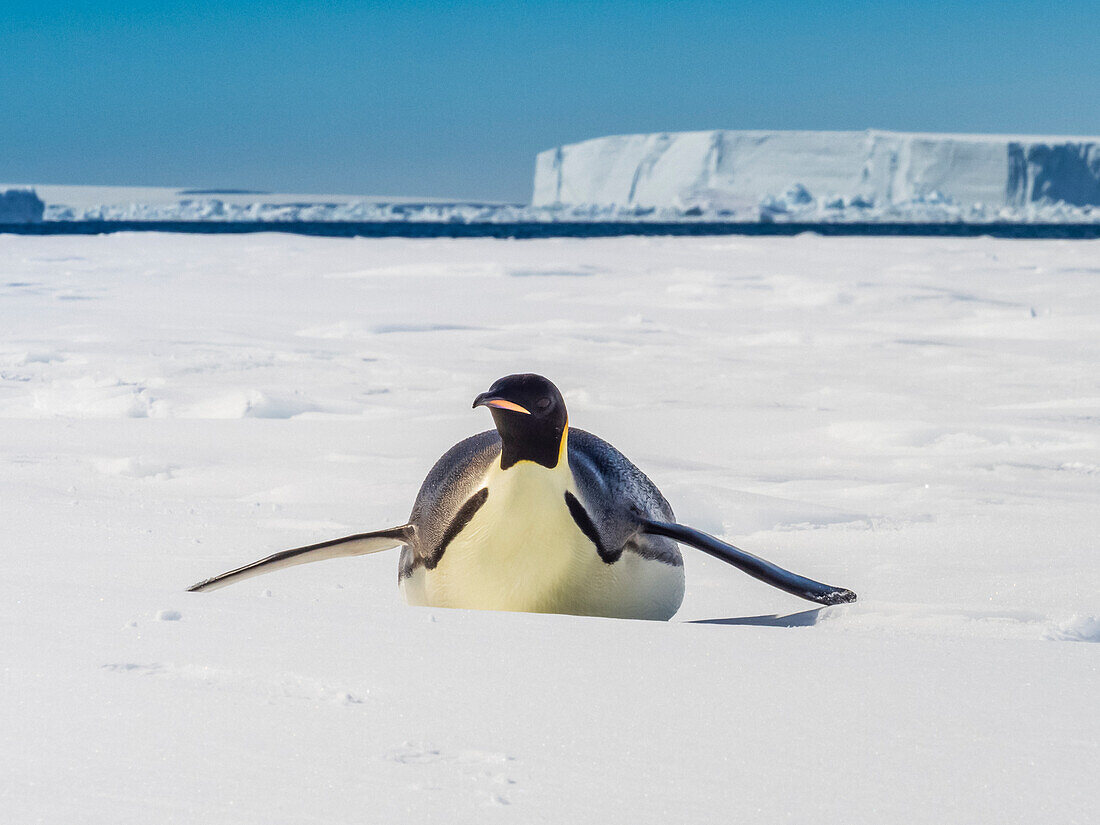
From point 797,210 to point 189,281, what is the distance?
148 ft

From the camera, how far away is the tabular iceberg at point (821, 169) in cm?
5159

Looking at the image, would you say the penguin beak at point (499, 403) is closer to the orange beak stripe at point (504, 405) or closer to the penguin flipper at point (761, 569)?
the orange beak stripe at point (504, 405)

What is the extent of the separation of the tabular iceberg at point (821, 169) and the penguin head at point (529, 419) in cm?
4937

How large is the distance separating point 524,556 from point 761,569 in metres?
0.41

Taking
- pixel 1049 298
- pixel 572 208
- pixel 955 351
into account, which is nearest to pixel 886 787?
pixel 955 351

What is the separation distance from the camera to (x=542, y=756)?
1.17m

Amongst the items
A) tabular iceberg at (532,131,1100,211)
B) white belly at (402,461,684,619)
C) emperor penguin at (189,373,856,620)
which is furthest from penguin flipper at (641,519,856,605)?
tabular iceberg at (532,131,1100,211)

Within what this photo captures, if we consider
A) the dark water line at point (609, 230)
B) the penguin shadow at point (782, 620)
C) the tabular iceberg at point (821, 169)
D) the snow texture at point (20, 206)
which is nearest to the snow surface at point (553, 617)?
the penguin shadow at point (782, 620)

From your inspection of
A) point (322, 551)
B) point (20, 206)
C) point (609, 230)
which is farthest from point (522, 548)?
point (20, 206)

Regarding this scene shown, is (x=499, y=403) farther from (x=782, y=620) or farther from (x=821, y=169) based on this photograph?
(x=821, y=169)

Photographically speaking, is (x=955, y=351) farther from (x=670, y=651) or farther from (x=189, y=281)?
(x=189, y=281)

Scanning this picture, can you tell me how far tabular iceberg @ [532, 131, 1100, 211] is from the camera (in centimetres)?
5159

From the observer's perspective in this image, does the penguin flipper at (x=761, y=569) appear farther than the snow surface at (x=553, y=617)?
Yes

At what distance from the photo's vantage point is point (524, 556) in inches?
69.7
